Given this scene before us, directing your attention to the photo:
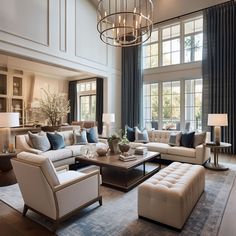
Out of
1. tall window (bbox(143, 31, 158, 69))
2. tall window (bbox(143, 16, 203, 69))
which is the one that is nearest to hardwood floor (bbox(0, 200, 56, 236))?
tall window (bbox(143, 16, 203, 69))

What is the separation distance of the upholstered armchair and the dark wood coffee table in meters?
0.87

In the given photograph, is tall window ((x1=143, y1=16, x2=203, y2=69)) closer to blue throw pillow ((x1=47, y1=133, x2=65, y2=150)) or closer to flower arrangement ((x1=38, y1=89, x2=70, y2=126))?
flower arrangement ((x1=38, y1=89, x2=70, y2=126))

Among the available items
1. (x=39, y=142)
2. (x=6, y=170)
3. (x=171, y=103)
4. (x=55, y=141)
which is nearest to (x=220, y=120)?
(x=171, y=103)

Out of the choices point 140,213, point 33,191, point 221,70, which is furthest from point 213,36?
point 33,191

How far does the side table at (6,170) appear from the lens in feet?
11.4

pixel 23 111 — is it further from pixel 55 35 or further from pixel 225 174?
pixel 225 174

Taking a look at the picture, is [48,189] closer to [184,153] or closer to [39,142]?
[39,142]

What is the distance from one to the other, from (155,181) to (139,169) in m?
1.80

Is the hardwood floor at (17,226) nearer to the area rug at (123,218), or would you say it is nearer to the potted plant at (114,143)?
the area rug at (123,218)

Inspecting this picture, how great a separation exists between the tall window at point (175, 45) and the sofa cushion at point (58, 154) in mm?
4845

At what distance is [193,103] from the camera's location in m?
6.66

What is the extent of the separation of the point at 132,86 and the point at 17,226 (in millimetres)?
6286

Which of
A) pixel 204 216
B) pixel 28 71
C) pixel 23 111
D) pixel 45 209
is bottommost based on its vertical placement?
pixel 204 216

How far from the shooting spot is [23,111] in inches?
323
